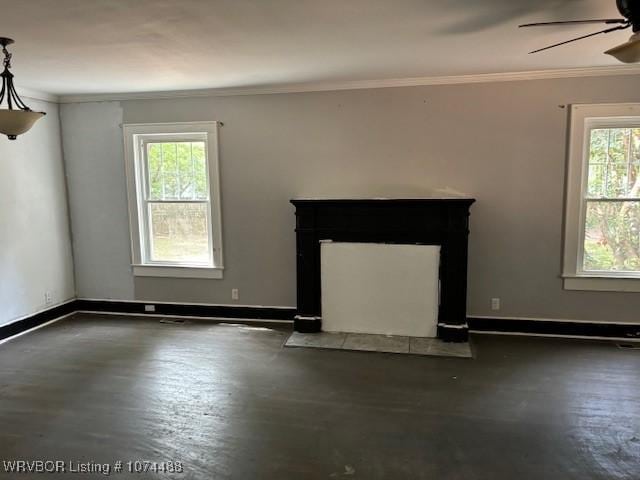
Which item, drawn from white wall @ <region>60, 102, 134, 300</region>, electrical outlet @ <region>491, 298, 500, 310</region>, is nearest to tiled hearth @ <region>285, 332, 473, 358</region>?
electrical outlet @ <region>491, 298, 500, 310</region>

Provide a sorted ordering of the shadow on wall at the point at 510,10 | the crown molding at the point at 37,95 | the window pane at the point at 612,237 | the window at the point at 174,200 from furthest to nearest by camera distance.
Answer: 1. the window at the point at 174,200
2. the crown molding at the point at 37,95
3. the window pane at the point at 612,237
4. the shadow on wall at the point at 510,10

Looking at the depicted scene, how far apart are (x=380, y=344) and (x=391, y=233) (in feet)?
3.37

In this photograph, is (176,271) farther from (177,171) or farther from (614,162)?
(614,162)

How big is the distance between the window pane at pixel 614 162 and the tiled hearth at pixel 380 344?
1.90 metres

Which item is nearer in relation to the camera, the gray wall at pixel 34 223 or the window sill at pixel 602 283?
the window sill at pixel 602 283

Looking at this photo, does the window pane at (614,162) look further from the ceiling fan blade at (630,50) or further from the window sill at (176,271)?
the window sill at (176,271)

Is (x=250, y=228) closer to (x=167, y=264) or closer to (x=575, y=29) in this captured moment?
(x=167, y=264)

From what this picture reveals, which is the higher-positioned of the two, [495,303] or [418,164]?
[418,164]

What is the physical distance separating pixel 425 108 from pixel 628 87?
1.72m

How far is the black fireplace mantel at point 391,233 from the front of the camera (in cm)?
406

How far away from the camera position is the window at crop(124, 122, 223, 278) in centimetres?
473

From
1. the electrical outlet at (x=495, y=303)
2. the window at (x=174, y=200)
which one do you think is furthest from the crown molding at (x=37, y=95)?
the electrical outlet at (x=495, y=303)

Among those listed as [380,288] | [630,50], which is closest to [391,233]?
[380,288]

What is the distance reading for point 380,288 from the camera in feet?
14.0
